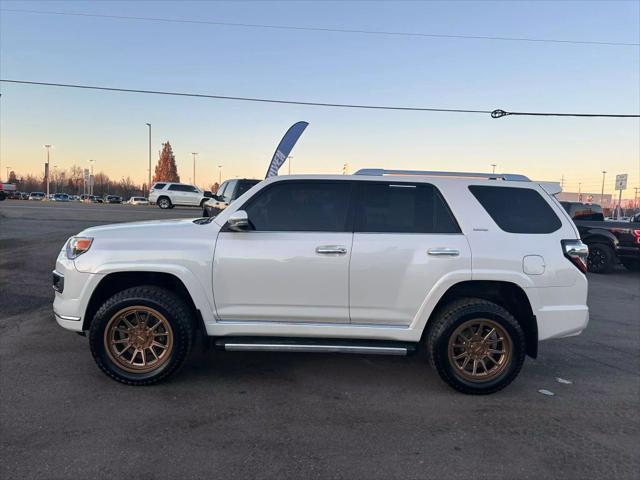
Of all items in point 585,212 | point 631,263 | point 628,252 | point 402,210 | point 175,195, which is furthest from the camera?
point 175,195

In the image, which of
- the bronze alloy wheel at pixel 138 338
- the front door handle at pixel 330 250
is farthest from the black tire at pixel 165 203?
the front door handle at pixel 330 250

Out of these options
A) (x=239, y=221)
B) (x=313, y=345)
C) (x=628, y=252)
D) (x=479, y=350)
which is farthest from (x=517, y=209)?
(x=628, y=252)

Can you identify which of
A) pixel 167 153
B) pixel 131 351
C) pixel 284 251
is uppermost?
pixel 167 153

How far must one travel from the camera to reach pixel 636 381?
4.75 metres

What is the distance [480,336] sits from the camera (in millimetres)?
4270

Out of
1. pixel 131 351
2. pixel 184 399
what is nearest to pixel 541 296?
pixel 184 399

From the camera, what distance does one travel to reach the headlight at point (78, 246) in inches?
168

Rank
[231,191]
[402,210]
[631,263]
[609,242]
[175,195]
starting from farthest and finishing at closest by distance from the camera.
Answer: [175,195] < [231,191] < [631,263] < [609,242] < [402,210]

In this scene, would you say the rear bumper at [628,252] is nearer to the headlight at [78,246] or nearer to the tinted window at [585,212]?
the tinted window at [585,212]

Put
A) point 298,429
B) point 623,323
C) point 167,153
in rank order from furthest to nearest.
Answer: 1. point 167,153
2. point 623,323
3. point 298,429

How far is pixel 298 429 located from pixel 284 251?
145 cm

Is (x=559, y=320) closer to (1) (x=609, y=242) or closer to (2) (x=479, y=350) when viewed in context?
(2) (x=479, y=350)

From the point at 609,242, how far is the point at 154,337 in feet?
39.7

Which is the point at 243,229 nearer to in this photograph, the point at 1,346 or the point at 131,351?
the point at 131,351
